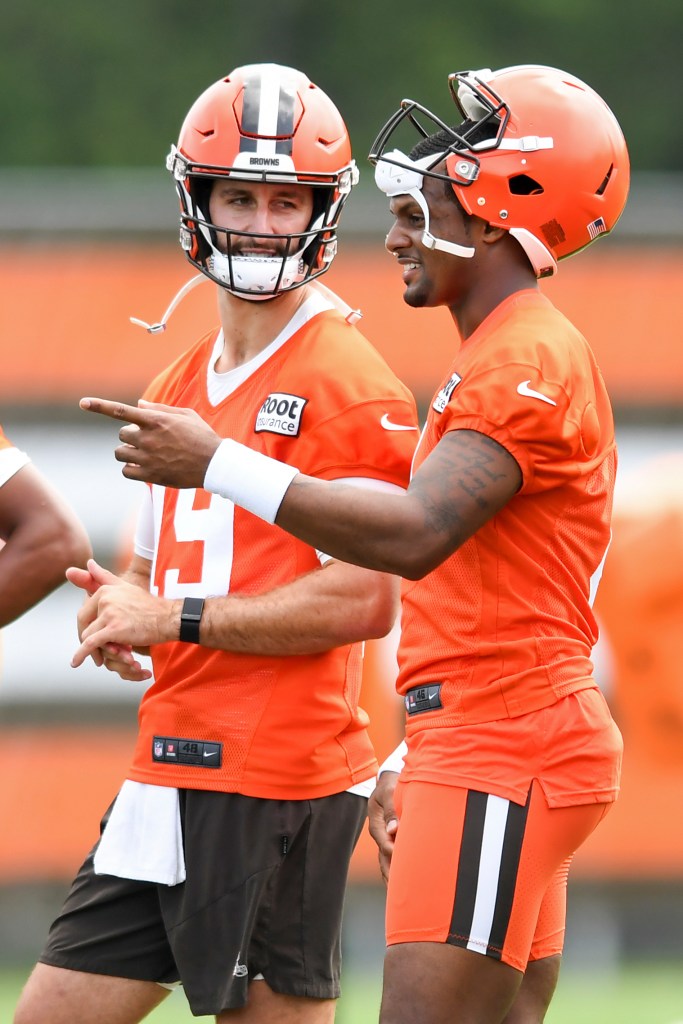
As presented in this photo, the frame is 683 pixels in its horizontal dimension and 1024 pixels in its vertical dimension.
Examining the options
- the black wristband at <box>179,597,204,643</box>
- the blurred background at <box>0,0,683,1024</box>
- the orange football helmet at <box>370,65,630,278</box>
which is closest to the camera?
the orange football helmet at <box>370,65,630,278</box>

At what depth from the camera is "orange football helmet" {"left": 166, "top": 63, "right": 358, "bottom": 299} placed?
11.9ft

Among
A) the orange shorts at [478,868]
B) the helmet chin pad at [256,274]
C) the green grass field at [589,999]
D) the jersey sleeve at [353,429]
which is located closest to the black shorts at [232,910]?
the orange shorts at [478,868]

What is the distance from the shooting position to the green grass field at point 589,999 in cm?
557

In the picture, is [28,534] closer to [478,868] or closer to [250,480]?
[250,480]

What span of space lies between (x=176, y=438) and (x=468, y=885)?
0.96 m

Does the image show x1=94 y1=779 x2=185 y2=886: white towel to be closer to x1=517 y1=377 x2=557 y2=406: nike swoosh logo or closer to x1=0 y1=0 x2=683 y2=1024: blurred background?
x1=517 y1=377 x2=557 y2=406: nike swoosh logo

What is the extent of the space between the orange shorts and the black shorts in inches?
20.7

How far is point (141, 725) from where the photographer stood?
143 inches

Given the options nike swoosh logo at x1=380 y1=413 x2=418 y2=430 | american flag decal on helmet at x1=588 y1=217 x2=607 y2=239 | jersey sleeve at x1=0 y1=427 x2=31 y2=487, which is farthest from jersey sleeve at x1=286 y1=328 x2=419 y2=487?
jersey sleeve at x1=0 y1=427 x2=31 y2=487

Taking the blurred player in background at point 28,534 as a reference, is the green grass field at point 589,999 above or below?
below

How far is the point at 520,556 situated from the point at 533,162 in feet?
2.53

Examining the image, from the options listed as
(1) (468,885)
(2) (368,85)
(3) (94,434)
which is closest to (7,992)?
(3) (94,434)

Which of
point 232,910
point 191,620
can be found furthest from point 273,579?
point 232,910

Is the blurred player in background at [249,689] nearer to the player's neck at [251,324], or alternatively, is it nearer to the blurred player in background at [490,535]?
the player's neck at [251,324]
